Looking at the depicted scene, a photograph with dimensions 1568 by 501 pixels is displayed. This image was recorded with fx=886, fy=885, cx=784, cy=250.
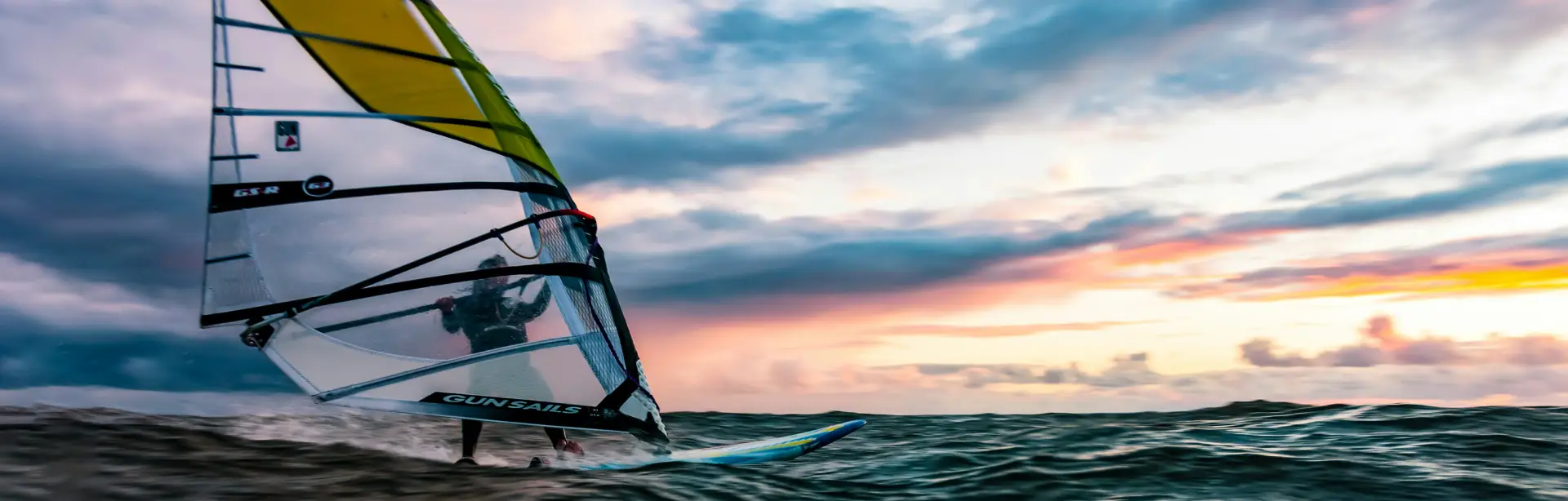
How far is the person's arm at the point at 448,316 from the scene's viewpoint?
7355 mm

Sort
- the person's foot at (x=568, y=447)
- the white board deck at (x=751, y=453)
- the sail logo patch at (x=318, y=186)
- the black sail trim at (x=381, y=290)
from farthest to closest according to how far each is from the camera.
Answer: the white board deck at (x=751, y=453)
the person's foot at (x=568, y=447)
the sail logo patch at (x=318, y=186)
the black sail trim at (x=381, y=290)

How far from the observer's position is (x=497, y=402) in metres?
7.39

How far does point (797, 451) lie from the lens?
9.42 metres

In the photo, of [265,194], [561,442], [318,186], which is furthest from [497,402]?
[265,194]

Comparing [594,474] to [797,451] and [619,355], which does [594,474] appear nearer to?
[619,355]

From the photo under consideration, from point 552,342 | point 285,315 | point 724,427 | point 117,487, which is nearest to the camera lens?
point 117,487

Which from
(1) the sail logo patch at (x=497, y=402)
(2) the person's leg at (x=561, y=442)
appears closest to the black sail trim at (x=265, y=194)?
(1) the sail logo patch at (x=497, y=402)

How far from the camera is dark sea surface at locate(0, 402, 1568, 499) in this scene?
6703 mm

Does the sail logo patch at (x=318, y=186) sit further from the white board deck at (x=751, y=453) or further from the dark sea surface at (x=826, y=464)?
the white board deck at (x=751, y=453)

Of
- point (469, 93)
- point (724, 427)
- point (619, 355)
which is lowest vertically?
point (724, 427)

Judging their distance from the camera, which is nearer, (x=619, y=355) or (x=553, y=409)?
(x=553, y=409)

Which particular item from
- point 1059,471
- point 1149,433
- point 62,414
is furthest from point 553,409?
point 1149,433

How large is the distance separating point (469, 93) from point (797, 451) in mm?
4866

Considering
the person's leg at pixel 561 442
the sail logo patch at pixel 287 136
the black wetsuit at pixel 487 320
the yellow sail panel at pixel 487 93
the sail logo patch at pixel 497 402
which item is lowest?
the person's leg at pixel 561 442
